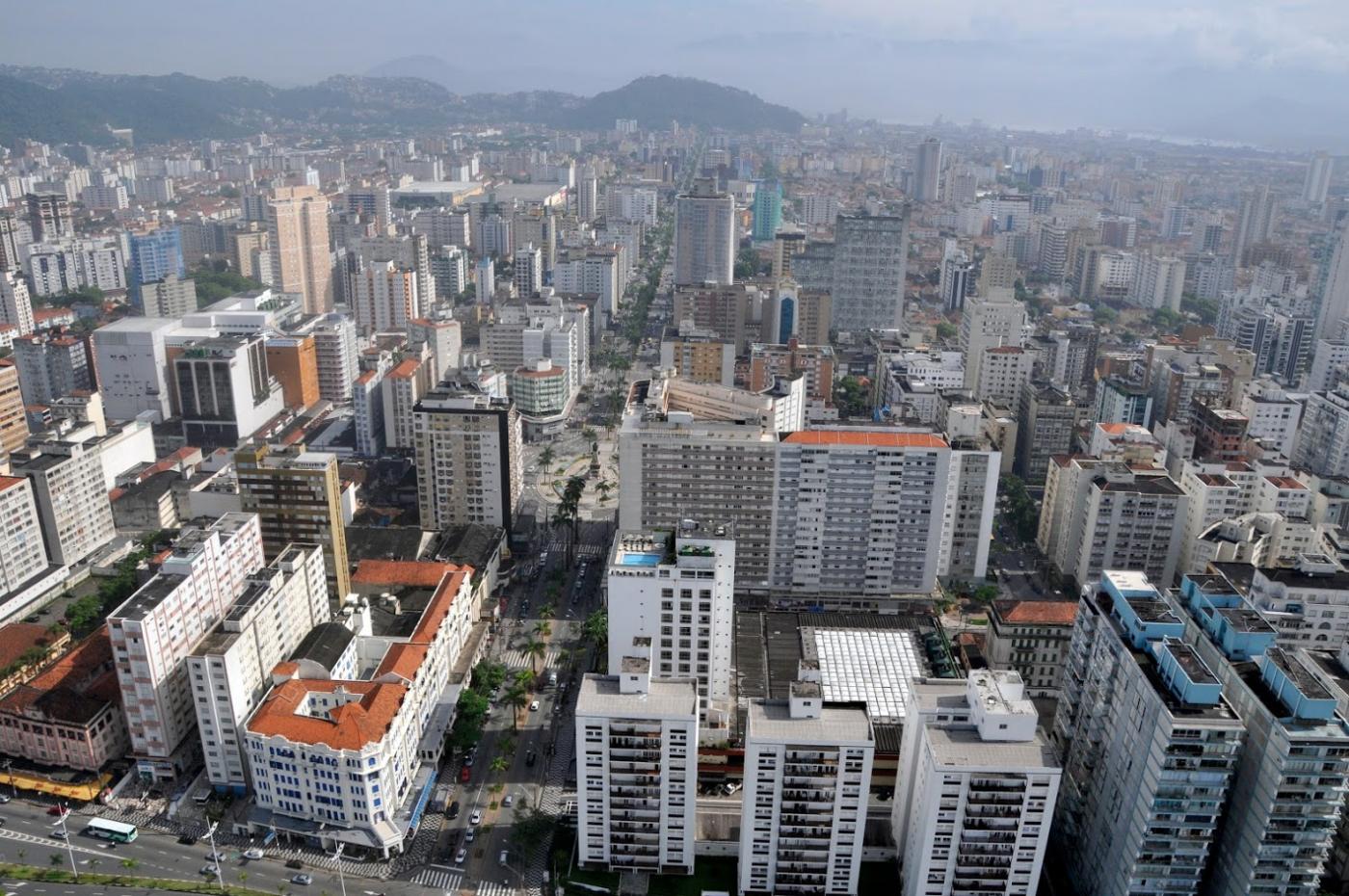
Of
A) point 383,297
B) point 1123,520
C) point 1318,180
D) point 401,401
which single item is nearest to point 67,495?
point 401,401

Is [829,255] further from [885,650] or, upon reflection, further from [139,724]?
[139,724]

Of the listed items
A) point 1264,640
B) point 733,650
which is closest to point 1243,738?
point 1264,640

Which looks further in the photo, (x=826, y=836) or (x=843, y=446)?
(x=843, y=446)

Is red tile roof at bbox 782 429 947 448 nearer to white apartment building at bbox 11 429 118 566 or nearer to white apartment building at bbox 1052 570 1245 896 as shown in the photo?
white apartment building at bbox 1052 570 1245 896

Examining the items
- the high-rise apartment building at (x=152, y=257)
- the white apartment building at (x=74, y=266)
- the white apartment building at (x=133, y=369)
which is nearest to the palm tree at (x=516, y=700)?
the white apartment building at (x=133, y=369)

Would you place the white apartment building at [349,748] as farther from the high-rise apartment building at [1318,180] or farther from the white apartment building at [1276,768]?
the high-rise apartment building at [1318,180]

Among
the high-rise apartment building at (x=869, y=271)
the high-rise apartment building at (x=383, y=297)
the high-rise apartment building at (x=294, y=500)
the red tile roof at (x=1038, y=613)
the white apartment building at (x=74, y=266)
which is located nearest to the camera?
the red tile roof at (x=1038, y=613)
